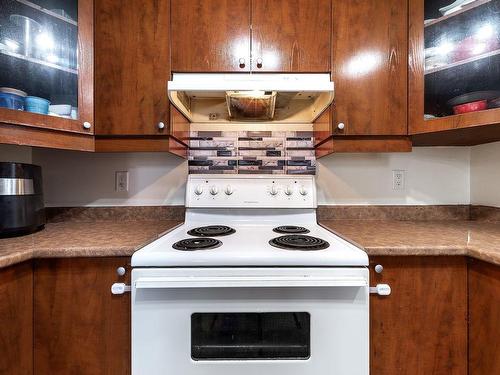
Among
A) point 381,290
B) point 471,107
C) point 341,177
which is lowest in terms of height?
point 381,290

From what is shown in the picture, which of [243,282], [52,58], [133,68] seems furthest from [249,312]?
[52,58]

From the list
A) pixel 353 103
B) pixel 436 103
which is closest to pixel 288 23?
pixel 353 103

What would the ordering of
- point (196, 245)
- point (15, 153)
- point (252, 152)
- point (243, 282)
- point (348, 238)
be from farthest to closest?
1. point (252, 152)
2. point (15, 153)
3. point (348, 238)
4. point (196, 245)
5. point (243, 282)

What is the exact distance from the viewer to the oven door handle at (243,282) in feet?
2.69

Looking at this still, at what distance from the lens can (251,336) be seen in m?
0.88

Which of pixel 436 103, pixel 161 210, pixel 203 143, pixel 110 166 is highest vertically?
pixel 436 103

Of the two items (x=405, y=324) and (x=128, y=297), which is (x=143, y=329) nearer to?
(x=128, y=297)

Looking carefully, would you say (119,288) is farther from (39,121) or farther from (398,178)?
(398,178)

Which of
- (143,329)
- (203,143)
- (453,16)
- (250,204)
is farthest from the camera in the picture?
(203,143)

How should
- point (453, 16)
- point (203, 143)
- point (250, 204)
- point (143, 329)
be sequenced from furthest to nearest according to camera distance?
point (203, 143) < point (250, 204) < point (453, 16) < point (143, 329)

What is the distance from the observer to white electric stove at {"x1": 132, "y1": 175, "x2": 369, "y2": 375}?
2.76 ft

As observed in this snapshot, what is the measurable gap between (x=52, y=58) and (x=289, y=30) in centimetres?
108

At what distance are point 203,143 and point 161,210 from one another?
473 millimetres

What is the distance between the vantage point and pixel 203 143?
150 centimetres
